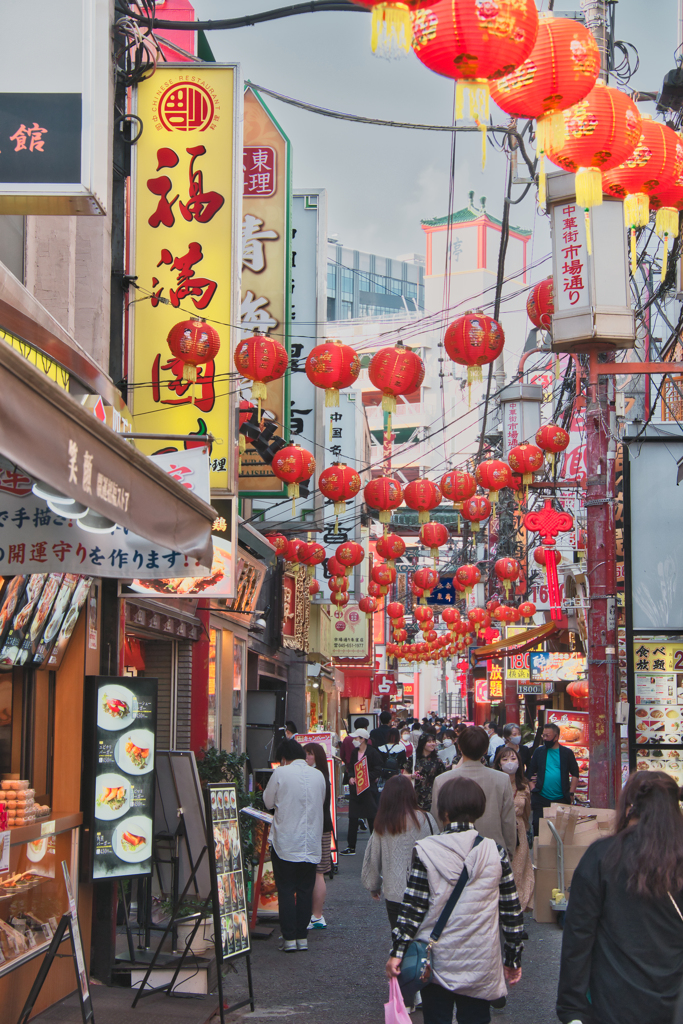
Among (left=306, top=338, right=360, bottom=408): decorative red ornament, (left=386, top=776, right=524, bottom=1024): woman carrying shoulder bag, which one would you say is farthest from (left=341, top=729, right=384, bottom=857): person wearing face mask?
(left=386, top=776, right=524, bottom=1024): woman carrying shoulder bag

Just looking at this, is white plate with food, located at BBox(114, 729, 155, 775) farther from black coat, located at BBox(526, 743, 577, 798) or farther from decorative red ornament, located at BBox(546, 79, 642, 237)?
Answer: black coat, located at BBox(526, 743, 577, 798)

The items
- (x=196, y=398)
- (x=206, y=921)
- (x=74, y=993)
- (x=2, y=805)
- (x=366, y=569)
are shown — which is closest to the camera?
(x=2, y=805)

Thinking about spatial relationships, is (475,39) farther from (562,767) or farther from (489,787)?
(562,767)

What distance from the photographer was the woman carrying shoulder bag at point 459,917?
5.21 m

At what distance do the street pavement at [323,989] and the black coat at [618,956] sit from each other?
13.8 ft

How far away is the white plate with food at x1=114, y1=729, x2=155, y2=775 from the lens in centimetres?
868

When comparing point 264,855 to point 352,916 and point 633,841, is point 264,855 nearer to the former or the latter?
point 352,916

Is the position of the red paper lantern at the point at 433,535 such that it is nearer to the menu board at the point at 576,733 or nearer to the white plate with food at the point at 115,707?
the menu board at the point at 576,733

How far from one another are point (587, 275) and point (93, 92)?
6.20 m

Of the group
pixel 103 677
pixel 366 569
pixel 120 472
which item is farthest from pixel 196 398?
pixel 366 569

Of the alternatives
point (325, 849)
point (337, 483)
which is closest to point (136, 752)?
point (325, 849)

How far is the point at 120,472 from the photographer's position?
520 cm

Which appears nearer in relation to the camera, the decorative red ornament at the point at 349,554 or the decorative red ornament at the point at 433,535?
the decorative red ornament at the point at 433,535

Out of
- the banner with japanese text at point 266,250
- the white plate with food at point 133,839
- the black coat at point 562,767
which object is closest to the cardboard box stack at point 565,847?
the black coat at point 562,767
